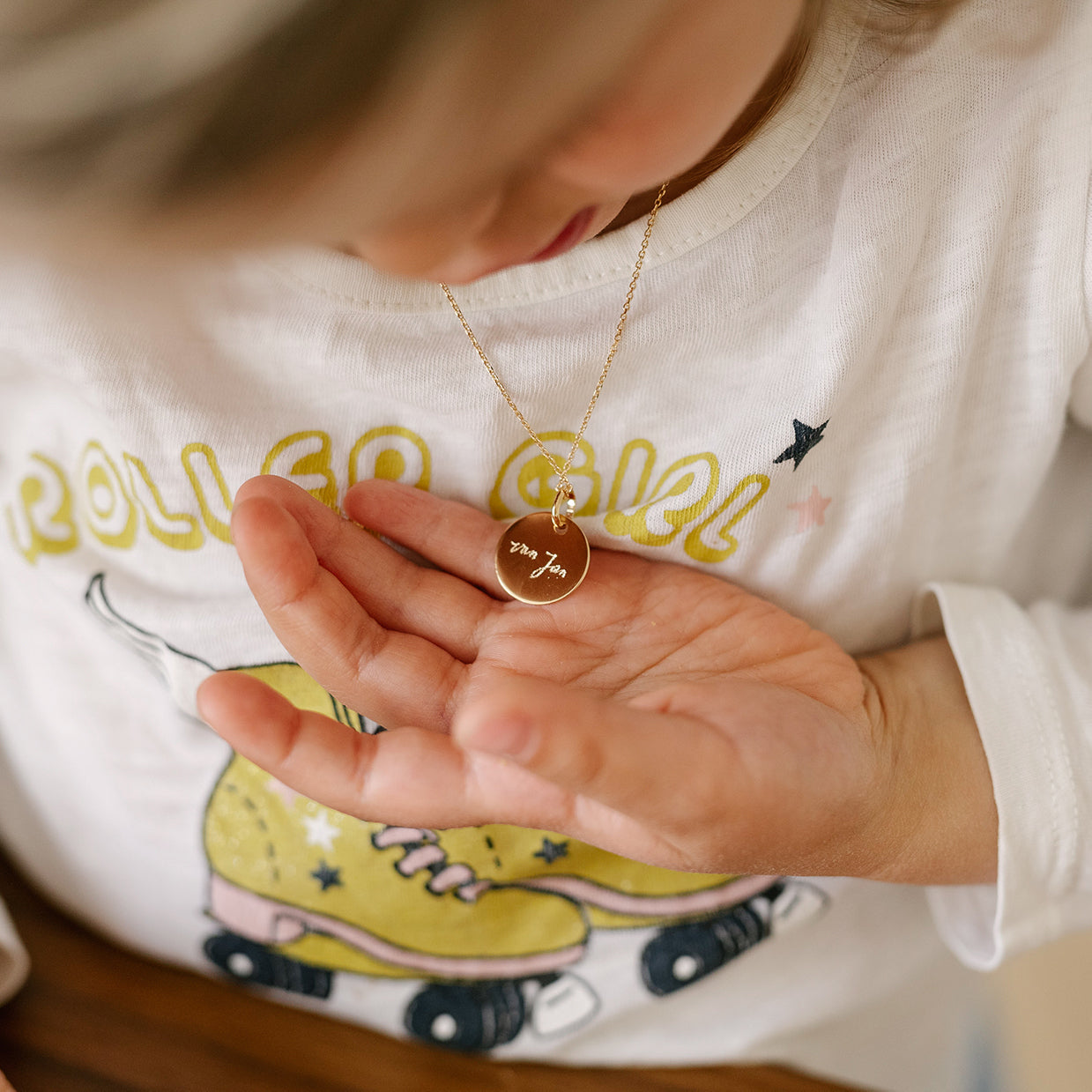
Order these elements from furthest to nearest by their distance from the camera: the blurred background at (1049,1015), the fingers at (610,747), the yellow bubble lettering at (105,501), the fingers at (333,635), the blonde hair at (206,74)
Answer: the blurred background at (1049,1015) < the yellow bubble lettering at (105,501) < the fingers at (333,635) < the fingers at (610,747) < the blonde hair at (206,74)

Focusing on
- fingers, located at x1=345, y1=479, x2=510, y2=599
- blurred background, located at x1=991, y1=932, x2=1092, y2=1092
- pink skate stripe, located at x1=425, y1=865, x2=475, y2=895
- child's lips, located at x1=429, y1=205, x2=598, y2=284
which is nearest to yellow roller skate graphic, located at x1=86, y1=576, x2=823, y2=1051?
pink skate stripe, located at x1=425, y1=865, x2=475, y2=895

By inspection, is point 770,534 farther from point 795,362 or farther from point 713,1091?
point 713,1091

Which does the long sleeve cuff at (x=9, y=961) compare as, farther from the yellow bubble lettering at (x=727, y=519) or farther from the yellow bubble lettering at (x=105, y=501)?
the yellow bubble lettering at (x=727, y=519)

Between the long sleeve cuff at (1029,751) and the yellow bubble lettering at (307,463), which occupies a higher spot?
the yellow bubble lettering at (307,463)

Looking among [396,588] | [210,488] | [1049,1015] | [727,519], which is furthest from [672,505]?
[1049,1015]

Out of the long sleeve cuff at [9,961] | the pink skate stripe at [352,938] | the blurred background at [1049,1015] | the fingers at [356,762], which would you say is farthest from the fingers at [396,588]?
the blurred background at [1049,1015]

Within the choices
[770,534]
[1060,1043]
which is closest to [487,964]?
[770,534]

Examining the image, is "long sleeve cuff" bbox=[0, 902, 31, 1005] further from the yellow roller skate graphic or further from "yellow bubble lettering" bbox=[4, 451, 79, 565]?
"yellow bubble lettering" bbox=[4, 451, 79, 565]
